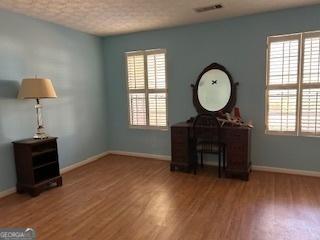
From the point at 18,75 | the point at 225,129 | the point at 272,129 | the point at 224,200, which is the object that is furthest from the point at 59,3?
the point at 272,129

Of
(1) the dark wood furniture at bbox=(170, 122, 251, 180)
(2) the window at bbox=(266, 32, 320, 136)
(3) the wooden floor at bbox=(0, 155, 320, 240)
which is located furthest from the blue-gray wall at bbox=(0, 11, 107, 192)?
(2) the window at bbox=(266, 32, 320, 136)

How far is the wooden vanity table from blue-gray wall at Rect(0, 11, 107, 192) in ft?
6.08

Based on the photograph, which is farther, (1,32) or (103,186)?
(103,186)

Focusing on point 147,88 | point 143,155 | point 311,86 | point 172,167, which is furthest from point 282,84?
point 143,155

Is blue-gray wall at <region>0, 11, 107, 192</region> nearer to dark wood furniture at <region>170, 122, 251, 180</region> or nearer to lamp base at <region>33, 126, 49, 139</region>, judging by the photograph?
lamp base at <region>33, 126, 49, 139</region>

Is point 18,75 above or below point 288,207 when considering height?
above

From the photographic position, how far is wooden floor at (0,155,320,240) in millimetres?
2365

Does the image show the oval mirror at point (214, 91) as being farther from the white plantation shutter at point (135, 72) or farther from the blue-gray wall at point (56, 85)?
the blue-gray wall at point (56, 85)

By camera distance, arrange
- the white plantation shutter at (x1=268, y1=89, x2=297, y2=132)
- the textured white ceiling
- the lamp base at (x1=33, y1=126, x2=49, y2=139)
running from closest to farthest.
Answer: the textured white ceiling → the lamp base at (x1=33, y1=126, x2=49, y2=139) → the white plantation shutter at (x1=268, y1=89, x2=297, y2=132)

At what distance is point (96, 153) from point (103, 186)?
5.26ft

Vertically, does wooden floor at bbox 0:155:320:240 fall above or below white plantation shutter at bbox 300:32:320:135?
below

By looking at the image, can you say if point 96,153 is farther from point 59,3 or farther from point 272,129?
point 272,129

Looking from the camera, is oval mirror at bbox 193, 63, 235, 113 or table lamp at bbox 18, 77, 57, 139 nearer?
table lamp at bbox 18, 77, 57, 139

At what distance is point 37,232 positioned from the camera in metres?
2.43
